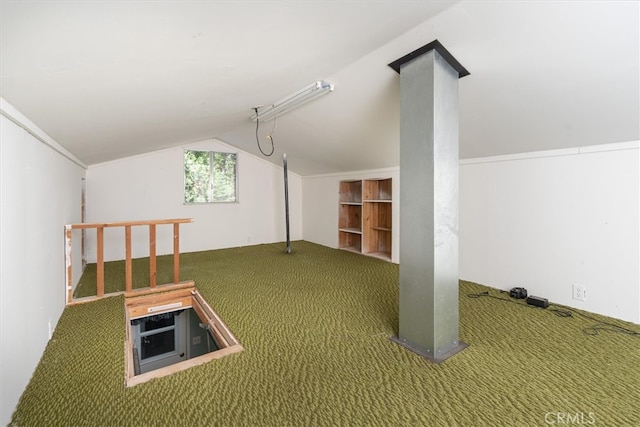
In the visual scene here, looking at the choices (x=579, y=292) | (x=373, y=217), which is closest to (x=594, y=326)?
(x=579, y=292)

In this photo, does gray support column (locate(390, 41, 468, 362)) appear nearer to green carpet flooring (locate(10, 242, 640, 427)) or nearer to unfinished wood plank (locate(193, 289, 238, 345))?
green carpet flooring (locate(10, 242, 640, 427))

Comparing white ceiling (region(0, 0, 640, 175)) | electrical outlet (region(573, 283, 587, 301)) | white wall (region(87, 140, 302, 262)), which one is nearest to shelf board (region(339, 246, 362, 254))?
white wall (region(87, 140, 302, 262))

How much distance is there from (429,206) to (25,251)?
2.60m

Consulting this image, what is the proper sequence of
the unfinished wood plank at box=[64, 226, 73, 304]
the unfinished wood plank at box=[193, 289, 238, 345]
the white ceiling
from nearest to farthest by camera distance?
1. the white ceiling
2. the unfinished wood plank at box=[193, 289, 238, 345]
3. the unfinished wood plank at box=[64, 226, 73, 304]

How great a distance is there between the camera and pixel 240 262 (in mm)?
4824

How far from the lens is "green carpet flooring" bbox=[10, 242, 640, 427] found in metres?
1.45

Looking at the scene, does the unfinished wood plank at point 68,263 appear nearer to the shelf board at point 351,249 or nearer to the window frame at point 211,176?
the window frame at point 211,176

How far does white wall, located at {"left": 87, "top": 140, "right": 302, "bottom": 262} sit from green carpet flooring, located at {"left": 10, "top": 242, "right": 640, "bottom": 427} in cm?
257

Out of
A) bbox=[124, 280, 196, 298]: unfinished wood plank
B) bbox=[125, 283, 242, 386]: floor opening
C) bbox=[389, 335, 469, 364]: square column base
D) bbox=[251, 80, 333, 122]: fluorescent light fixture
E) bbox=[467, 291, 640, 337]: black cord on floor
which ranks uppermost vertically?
bbox=[251, 80, 333, 122]: fluorescent light fixture

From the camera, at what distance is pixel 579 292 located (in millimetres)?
2729

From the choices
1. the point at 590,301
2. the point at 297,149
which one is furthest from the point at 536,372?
the point at 297,149

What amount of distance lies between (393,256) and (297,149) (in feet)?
8.23

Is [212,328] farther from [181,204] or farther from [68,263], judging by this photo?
[181,204]

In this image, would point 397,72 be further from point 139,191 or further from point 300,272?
point 139,191
